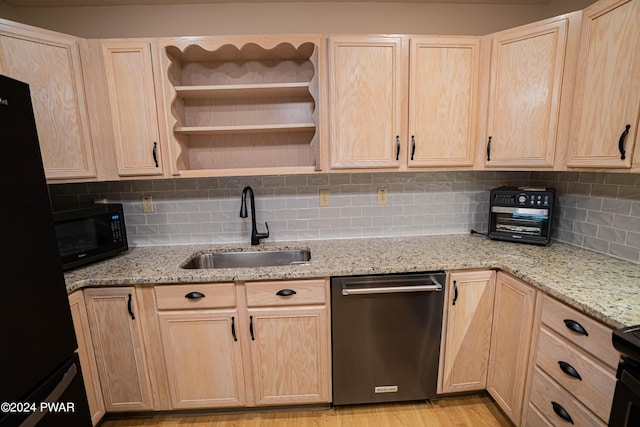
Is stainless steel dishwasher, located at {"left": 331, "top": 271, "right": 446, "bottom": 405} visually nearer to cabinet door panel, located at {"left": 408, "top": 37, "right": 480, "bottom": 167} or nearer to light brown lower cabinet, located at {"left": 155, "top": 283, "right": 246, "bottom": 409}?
light brown lower cabinet, located at {"left": 155, "top": 283, "right": 246, "bottom": 409}

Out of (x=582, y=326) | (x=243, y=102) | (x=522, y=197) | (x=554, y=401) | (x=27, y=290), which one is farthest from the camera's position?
(x=243, y=102)

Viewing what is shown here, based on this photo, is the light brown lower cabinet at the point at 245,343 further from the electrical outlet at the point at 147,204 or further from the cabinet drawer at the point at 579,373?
the cabinet drawer at the point at 579,373

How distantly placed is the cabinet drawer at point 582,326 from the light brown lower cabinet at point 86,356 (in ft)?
7.50

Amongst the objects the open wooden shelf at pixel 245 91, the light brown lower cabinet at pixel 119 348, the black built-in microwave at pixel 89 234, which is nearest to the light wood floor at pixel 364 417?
the light brown lower cabinet at pixel 119 348

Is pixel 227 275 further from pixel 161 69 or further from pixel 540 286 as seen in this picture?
pixel 540 286

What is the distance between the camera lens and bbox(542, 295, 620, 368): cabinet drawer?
101 centimetres

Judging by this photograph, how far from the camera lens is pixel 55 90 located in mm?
1523

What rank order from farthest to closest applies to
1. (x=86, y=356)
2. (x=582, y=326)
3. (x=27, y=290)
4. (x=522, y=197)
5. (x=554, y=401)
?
(x=522, y=197), (x=86, y=356), (x=554, y=401), (x=582, y=326), (x=27, y=290)

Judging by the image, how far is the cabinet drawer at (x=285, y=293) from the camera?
1.53 m

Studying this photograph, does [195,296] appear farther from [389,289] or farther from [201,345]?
[389,289]

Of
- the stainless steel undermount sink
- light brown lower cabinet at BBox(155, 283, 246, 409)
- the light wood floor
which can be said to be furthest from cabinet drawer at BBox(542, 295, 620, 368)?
light brown lower cabinet at BBox(155, 283, 246, 409)

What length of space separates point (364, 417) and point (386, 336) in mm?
546

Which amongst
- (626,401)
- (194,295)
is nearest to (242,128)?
(194,295)

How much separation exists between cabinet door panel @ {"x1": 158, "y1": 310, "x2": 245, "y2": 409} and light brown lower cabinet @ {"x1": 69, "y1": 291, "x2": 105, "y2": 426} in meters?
0.38
